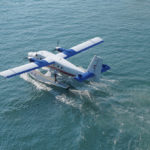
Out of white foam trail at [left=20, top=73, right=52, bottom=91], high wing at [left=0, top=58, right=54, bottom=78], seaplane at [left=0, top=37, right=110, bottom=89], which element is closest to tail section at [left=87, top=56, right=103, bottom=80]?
seaplane at [left=0, top=37, right=110, bottom=89]

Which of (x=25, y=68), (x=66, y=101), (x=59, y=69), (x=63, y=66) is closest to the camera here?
(x=25, y=68)

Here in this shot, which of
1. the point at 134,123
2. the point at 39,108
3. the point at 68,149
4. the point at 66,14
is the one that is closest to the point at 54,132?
the point at 68,149

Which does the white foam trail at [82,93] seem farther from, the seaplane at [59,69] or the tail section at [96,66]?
the tail section at [96,66]

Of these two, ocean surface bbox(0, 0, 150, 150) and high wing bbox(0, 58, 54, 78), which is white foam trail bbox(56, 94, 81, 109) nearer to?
ocean surface bbox(0, 0, 150, 150)

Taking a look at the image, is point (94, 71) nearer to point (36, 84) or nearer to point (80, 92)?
point (80, 92)

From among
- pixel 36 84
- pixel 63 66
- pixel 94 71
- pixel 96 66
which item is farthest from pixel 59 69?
pixel 96 66

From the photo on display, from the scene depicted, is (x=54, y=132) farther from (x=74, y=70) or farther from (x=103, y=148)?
(x=74, y=70)

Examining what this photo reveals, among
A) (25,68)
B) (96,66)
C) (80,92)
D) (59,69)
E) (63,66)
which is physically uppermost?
(96,66)
